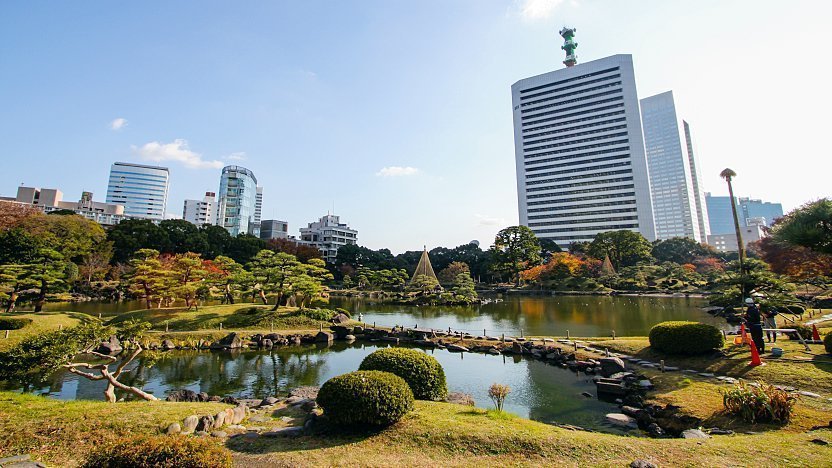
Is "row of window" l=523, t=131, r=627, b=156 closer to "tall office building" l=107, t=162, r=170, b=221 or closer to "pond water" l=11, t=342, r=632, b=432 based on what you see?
"pond water" l=11, t=342, r=632, b=432

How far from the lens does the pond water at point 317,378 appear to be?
10.9 metres

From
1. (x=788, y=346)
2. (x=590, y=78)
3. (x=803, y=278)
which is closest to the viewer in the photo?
(x=788, y=346)

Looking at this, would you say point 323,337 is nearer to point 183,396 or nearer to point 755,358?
point 183,396

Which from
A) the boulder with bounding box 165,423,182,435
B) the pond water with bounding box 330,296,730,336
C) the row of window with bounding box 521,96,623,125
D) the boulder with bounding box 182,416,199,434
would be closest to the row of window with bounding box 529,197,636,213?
the row of window with bounding box 521,96,623,125

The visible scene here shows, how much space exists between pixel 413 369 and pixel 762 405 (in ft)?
24.5

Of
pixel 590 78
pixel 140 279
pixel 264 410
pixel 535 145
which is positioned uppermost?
pixel 590 78

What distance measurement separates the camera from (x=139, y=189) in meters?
108

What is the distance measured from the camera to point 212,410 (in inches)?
338

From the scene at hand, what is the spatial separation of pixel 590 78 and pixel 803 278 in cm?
8413

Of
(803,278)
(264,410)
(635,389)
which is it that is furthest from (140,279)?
(803,278)

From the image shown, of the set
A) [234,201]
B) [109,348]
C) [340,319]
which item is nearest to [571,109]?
[340,319]

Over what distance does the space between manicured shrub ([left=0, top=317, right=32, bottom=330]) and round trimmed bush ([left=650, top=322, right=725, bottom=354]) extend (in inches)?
1174

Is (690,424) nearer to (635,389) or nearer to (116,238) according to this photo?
(635,389)

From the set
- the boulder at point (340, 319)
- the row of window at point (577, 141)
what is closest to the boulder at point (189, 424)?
the boulder at point (340, 319)
